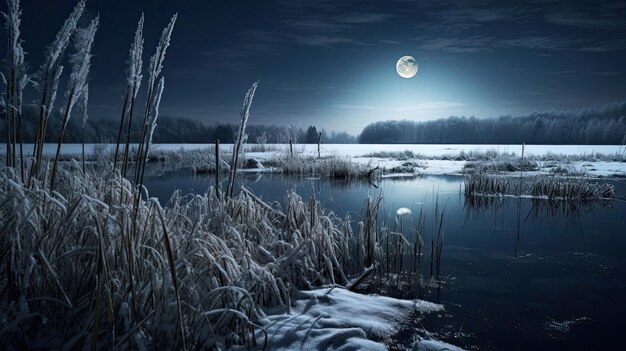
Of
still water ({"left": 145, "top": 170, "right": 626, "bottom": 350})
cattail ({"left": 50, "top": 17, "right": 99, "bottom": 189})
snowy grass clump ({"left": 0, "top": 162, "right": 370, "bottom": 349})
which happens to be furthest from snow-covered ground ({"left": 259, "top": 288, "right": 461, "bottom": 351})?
cattail ({"left": 50, "top": 17, "right": 99, "bottom": 189})

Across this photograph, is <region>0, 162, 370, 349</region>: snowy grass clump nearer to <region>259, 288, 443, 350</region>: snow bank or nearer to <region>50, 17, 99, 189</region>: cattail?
<region>259, 288, 443, 350</region>: snow bank

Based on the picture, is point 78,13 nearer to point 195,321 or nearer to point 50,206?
point 50,206

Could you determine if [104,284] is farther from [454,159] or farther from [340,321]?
[454,159]

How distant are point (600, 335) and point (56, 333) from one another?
160 inches

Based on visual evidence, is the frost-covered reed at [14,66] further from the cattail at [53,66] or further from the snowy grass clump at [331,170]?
the snowy grass clump at [331,170]

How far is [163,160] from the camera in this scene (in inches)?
1094

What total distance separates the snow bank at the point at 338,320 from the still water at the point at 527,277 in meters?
0.19

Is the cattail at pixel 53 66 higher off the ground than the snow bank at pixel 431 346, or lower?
higher

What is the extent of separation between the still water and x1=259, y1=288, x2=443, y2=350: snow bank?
0.63ft

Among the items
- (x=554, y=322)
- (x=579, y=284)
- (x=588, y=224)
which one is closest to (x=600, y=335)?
(x=554, y=322)

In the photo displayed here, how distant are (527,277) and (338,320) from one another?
2886mm

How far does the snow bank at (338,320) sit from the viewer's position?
273 cm

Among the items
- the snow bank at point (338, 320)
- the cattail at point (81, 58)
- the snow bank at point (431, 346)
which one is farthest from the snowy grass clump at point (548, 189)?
the cattail at point (81, 58)

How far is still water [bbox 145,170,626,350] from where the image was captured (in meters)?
3.25
